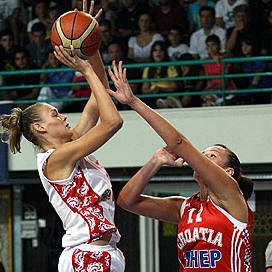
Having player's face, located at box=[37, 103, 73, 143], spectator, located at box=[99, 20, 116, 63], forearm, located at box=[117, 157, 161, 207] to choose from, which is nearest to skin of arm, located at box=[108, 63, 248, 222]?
forearm, located at box=[117, 157, 161, 207]

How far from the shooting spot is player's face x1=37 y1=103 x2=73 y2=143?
5.27 meters

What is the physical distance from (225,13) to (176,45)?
69 centimetres

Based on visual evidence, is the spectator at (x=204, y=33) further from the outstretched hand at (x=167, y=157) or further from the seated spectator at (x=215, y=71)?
the outstretched hand at (x=167, y=157)

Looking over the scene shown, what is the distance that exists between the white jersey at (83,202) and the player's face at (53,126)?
0.11 metres

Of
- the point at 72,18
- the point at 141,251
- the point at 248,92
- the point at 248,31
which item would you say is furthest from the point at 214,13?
the point at 72,18

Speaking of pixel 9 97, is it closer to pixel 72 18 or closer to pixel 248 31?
pixel 248 31

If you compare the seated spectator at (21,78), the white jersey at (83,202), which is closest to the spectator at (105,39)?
the seated spectator at (21,78)

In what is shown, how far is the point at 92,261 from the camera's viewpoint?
5184 millimetres

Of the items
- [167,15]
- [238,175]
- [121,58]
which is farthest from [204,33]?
[238,175]

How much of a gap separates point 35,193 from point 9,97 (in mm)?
1301

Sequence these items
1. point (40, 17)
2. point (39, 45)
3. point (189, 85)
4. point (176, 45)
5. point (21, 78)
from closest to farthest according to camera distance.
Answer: point (189, 85) → point (176, 45) → point (21, 78) → point (39, 45) → point (40, 17)

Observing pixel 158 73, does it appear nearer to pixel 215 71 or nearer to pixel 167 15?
pixel 215 71

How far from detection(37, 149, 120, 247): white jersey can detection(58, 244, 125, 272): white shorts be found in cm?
5

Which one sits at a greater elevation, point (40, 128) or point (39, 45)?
point (39, 45)
